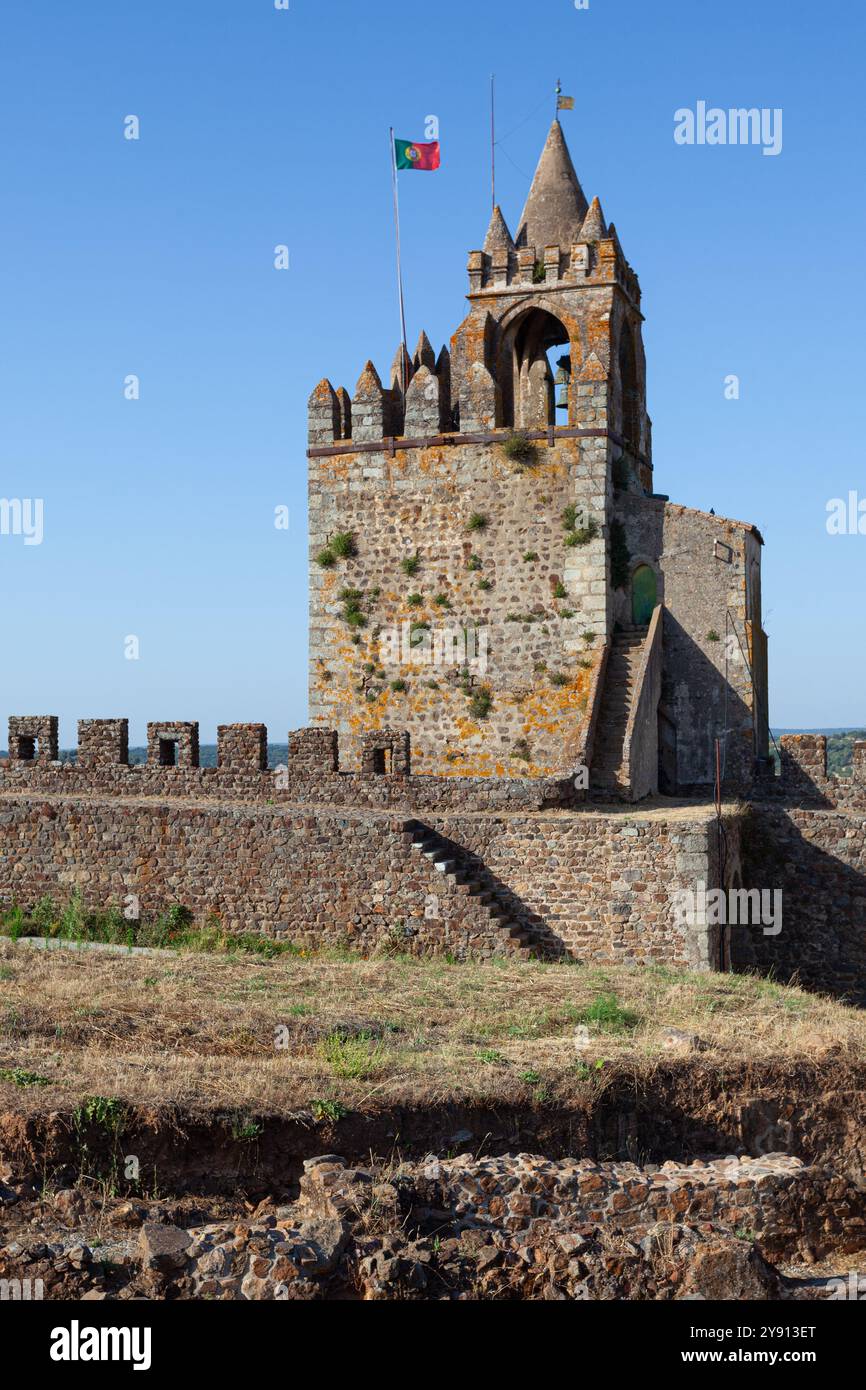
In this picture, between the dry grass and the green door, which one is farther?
the green door

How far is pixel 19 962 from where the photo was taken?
1573cm

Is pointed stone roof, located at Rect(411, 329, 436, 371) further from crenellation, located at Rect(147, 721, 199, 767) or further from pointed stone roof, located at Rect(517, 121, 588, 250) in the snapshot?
crenellation, located at Rect(147, 721, 199, 767)

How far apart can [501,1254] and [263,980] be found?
735 centimetres

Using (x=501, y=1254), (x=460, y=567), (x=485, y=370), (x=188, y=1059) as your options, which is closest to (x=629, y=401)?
(x=485, y=370)

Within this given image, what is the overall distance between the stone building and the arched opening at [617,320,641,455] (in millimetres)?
518

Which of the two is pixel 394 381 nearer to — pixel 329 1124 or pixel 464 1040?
pixel 464 1040

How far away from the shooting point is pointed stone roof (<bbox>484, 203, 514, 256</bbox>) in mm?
24375

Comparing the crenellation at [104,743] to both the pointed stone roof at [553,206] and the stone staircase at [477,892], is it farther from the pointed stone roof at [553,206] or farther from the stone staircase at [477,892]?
the pointed stone roof at [553,206]

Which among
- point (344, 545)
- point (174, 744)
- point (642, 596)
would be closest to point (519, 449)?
point (642, 596)

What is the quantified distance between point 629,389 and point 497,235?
356cm

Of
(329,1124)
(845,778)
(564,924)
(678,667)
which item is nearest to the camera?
(329,1124)

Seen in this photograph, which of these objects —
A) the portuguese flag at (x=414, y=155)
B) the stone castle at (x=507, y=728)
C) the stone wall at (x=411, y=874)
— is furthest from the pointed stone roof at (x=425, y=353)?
the stone wall at (x=411, y=874)

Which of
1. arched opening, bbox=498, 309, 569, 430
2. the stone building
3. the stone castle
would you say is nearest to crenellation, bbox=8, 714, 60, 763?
the stone castle

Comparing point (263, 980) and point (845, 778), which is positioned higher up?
point (845, 778)
